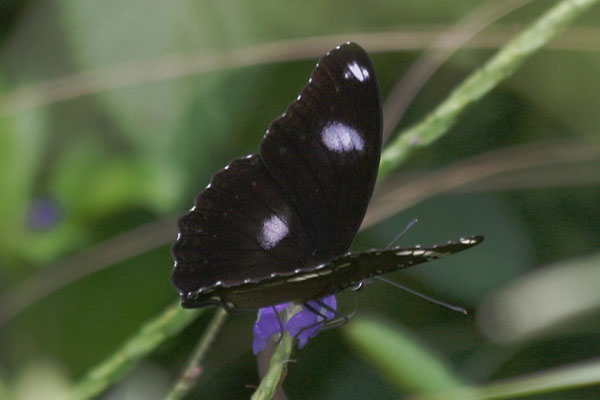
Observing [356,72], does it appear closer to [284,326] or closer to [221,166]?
[284,326]

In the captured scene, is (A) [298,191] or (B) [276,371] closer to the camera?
(B) [276,371]

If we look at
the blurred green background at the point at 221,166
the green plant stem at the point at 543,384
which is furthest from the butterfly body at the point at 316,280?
the blurred green background at the point at 221,166

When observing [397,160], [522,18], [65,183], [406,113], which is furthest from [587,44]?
[65,183]

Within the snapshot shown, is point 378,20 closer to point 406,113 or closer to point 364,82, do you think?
point 406,113

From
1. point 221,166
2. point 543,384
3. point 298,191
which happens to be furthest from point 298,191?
point 221,166

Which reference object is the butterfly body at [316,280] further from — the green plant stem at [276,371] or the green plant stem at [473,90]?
the green plant stem at [473,90]

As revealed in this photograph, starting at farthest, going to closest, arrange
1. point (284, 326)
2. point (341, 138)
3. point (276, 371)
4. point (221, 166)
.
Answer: point (221, 166), point (341, 138), point (284, 326), point (276, 371)

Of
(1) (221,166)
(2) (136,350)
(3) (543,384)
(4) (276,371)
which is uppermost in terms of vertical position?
(1) (221,166)

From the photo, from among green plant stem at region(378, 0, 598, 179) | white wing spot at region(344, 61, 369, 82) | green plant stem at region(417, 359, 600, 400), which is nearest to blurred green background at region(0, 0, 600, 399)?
green plant stem at region(417, 359, 600, 400)
